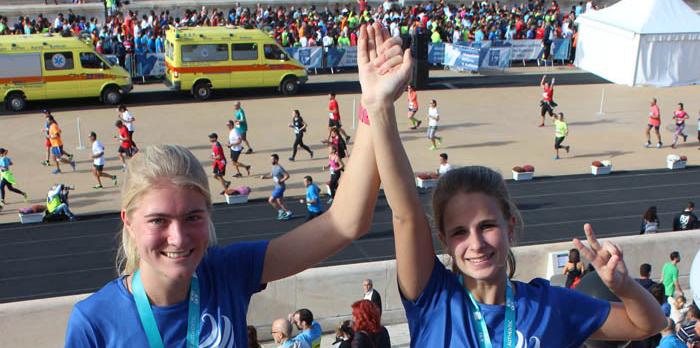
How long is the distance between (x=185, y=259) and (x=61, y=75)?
22.1 m

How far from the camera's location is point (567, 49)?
3173 cm

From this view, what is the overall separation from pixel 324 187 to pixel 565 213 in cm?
483

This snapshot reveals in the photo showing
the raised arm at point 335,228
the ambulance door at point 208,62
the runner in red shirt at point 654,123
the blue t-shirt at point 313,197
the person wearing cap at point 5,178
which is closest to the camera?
the raised arm at point 335,228

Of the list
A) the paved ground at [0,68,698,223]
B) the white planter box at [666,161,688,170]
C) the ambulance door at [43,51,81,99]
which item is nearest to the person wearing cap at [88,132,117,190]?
the paved ground at [0,68,698,223]

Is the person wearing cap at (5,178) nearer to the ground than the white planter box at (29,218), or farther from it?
farther from it

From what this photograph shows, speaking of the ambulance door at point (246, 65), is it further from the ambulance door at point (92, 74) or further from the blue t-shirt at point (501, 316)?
the blue t-shirt at point (501, 316)

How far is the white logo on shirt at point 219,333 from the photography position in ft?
8.55

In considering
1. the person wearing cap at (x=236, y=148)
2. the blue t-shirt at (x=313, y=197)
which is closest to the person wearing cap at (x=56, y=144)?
the person wearing cap at (x=236, y=148)

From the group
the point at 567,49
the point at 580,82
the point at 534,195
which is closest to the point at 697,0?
the point at 567,49

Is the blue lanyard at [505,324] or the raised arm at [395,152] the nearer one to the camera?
the raised arm at [395,152]

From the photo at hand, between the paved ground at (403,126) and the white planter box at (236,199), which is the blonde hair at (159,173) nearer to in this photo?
the white planter box at (236,199)

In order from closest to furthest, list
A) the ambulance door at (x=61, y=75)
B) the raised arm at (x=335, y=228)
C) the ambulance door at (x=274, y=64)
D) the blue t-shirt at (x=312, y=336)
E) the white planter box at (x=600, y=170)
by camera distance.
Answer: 1. the raised arm at (x=335, y=228)
2. the blue t-shirt at (x=312, y=336)
3. the white planter box at (x=600, y=170)
4. the ambulance door at (x=61, y=75)
5. the ambulance door at (x=274, y=64)

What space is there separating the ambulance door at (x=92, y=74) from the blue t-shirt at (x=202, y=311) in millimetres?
21927

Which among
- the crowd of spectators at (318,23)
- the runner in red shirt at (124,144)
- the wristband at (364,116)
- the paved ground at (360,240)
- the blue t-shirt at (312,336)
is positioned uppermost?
the wristband at (364,116)
